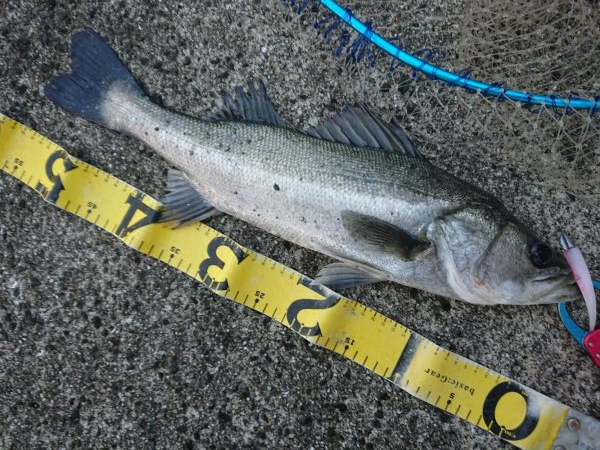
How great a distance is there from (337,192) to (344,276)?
390mm

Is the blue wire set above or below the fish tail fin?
Answer: above

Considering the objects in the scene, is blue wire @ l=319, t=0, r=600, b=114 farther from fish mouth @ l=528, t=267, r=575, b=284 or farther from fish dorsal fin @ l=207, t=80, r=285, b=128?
fish mouth @ l=528, t=267, r=575, b=284

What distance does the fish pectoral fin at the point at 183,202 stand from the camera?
2.16 m

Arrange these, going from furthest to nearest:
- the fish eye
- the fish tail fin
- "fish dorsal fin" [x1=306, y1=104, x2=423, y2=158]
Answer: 1. the fish tail fin
2. "fish dorsal fin" [x1=306, y1=104, x2=423, y2=158]
3. the fish eye

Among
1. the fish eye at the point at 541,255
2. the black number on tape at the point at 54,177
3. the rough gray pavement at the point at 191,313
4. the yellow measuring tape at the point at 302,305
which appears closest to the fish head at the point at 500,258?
the fish eye at the point at 541,255

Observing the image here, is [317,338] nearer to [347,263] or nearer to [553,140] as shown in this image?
[347,263]

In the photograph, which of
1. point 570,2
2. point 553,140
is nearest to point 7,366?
point 553,140

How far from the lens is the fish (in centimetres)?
190

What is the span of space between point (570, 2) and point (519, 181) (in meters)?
0.81

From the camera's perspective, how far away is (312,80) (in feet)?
7.54

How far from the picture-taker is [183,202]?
2.17 m

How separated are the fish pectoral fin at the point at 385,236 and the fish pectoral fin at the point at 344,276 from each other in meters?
0.18

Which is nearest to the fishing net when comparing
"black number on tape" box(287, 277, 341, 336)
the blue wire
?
the blue wire

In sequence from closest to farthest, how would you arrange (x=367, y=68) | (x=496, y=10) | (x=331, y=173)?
(x=331, y=173) → (x=496, y=10) → (x=367, y=68)
